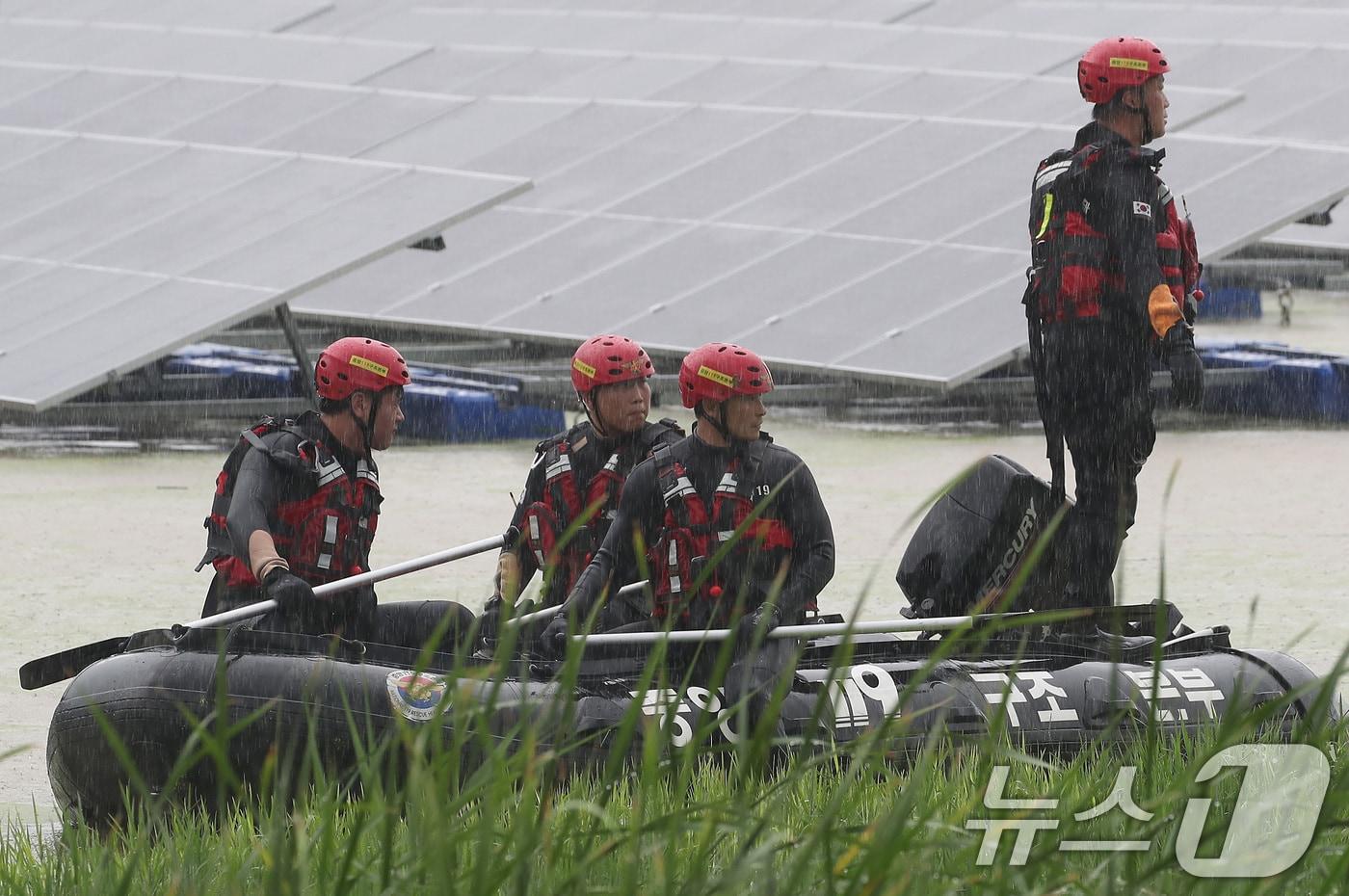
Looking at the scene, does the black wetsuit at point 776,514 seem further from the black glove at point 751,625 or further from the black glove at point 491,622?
the black glove at point 491,622

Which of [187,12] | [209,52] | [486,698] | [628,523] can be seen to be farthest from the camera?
[187,12]

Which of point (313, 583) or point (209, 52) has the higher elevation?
point (209, 52)

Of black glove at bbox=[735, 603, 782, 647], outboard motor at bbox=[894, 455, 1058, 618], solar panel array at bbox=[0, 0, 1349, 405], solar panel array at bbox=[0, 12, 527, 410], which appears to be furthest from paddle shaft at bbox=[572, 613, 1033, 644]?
solar panel array at bbox=[0, 12, 527, 410]

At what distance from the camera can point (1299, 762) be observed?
5.38 meters

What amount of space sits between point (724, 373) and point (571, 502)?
3.25 feet

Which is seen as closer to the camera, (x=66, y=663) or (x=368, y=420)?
(x=66, y=663)

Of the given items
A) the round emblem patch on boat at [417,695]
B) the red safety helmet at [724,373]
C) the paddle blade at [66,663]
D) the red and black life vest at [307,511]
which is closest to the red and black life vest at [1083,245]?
the red safety helmet at [724,373]

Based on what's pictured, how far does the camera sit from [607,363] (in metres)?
7.56

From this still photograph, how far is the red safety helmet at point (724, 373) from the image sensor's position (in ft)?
22.7

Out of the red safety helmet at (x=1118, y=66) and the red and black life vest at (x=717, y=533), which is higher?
the red safety helmet at (x=1118, y=66)

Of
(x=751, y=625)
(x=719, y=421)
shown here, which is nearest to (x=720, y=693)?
(x=751, y=625)

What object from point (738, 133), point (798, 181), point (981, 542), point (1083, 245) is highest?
point (738, 133)

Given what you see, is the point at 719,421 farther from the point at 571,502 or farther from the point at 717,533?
the point at 571,502

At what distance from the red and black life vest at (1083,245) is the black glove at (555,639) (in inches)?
83.9
